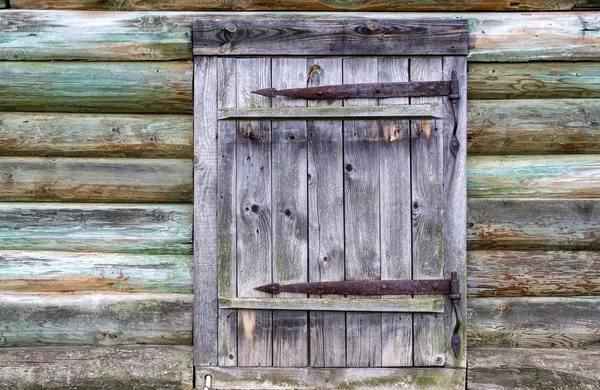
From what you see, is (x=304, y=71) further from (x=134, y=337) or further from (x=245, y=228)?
(x=134, y=337)

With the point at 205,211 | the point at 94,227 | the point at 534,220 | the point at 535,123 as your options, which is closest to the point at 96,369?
the point at 94,227

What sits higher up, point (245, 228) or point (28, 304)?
point (245, 228)

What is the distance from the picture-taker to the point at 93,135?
10.6 feet

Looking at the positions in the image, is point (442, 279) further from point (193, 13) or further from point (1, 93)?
point (1, 93)

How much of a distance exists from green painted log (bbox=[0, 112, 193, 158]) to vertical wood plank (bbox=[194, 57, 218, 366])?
0.13 meters

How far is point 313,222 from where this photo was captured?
3.11 meters

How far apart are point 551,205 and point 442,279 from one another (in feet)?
2.21

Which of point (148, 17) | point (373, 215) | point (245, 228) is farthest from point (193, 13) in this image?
point (373, 215)

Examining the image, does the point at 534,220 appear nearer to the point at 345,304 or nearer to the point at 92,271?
the point at 345,304

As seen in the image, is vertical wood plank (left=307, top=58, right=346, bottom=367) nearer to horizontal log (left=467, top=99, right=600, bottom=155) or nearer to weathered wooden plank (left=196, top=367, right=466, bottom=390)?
weathered wooden plank (left=196, top=367, right=466, bottom=390)

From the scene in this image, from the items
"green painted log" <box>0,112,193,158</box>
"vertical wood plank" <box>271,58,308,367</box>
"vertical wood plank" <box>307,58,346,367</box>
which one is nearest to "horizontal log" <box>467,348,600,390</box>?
"vertical wood plank" <box>307,58,346,367</box>

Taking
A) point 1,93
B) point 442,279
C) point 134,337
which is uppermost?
point 1,93

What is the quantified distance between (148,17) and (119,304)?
4.67 feet

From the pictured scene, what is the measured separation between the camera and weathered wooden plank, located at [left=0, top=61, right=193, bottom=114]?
3193 millimetres
